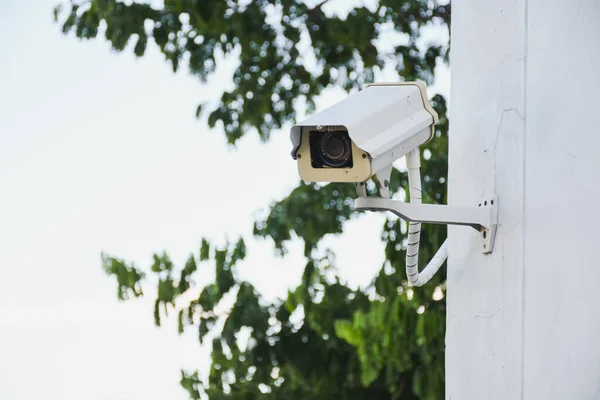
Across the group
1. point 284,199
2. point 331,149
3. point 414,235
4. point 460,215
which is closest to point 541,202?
point 460,215

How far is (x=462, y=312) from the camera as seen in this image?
2254 mm

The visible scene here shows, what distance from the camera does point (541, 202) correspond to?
6.51 ft

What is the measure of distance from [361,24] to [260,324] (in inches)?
82.0

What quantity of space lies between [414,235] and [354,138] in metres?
0.40

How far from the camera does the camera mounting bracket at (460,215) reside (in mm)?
2039

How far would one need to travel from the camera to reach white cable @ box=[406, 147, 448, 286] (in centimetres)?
214

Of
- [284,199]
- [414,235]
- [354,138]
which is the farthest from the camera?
[284,199]

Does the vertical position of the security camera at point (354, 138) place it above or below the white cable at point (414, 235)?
above

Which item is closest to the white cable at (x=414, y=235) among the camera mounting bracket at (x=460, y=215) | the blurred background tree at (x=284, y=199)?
the camera mounting bracket at (x=460, y=215)

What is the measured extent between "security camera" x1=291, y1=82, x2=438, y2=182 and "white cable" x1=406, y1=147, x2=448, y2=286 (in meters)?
0.09

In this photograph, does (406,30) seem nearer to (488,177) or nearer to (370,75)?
(370,75)

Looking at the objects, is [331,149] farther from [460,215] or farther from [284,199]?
[284,199]

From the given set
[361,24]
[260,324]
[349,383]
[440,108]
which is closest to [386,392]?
[349,383]

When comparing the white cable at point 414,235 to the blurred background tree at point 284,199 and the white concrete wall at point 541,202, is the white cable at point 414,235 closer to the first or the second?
the white concrete wall at point 541,202
